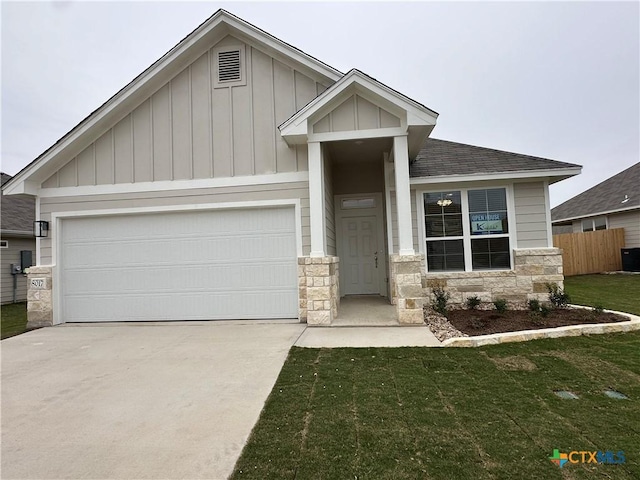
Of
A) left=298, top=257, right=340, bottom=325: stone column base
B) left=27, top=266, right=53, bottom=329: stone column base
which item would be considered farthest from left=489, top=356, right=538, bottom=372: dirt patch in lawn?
left=27, top=266, right=53, bottom=329: stone column base

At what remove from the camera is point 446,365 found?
157 inches

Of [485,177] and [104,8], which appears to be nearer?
[485,177]

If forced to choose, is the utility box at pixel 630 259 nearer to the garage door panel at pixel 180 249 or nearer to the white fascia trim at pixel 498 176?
the white fascia trim at pixel 498 176

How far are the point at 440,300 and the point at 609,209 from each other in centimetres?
1398

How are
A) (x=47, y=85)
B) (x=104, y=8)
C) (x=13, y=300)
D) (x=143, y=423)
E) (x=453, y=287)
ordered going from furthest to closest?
(x=47, y=85)
(x=13, y=300)
(x=104, y=8)
(x=453, y=287)
(x=143, y=423)

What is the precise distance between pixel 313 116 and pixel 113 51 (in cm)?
979

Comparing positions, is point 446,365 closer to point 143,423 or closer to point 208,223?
point 143,423

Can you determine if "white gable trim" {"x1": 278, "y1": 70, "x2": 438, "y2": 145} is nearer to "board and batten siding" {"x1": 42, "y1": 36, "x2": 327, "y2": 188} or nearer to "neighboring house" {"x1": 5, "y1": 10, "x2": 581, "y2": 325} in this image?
"neighboring house" {"x1": 5, "y1": 10, "x2": 581, "y2": 325}

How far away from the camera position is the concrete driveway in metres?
2.35

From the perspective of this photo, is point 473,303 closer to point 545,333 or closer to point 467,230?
point 467,230

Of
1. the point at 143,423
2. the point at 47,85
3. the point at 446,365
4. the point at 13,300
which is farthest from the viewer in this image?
the point at 47,85

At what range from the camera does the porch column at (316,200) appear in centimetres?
620

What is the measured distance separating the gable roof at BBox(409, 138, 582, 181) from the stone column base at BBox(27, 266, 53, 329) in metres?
8.14

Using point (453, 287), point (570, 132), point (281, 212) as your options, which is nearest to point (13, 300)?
point (281, 212)
